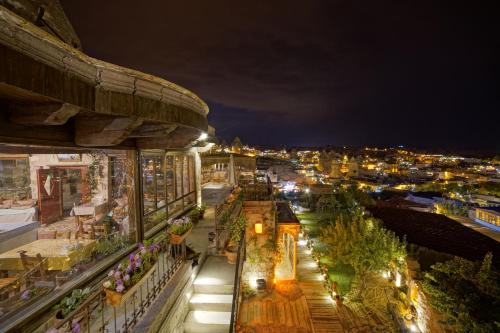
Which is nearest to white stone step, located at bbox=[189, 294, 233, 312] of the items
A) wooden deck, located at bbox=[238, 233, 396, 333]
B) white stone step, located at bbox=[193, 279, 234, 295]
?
white stone step, located at bbox=[193, 279, 234, 295]

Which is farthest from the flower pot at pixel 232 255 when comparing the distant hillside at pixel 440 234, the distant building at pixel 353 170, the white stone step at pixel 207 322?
the distant building at pixel 353 170

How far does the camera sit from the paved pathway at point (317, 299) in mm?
12008

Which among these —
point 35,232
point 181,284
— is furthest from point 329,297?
point 35,232

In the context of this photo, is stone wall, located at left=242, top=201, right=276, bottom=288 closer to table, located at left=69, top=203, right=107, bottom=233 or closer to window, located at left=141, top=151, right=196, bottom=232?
window, located at left=141, top=151, right=196, bottom=232

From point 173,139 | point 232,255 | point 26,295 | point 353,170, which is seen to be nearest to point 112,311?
point 26,295

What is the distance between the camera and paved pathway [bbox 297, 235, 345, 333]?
39.4 ft

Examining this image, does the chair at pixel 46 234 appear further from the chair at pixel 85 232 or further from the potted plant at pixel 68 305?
the potted plant at pixel 68 305

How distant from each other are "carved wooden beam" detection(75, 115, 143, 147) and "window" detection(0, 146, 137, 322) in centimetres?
119

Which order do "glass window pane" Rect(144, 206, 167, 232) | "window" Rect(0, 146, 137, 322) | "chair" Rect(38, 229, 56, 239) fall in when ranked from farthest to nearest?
1. "glass window pane" Rect(144, 206, 167, 232)
2. "chair" Rect(38, 229, 56, 239)
3. "window" Rect(0, 146, 137, 322)

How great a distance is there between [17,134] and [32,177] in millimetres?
5035

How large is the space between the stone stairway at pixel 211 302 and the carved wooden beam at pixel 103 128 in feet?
15.3

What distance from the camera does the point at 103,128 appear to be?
331 centimetres

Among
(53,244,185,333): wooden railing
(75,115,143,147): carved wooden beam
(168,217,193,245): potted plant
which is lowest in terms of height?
(53,244,185,333): wooden railing

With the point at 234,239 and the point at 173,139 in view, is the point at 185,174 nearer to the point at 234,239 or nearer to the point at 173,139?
the point at 234,239
